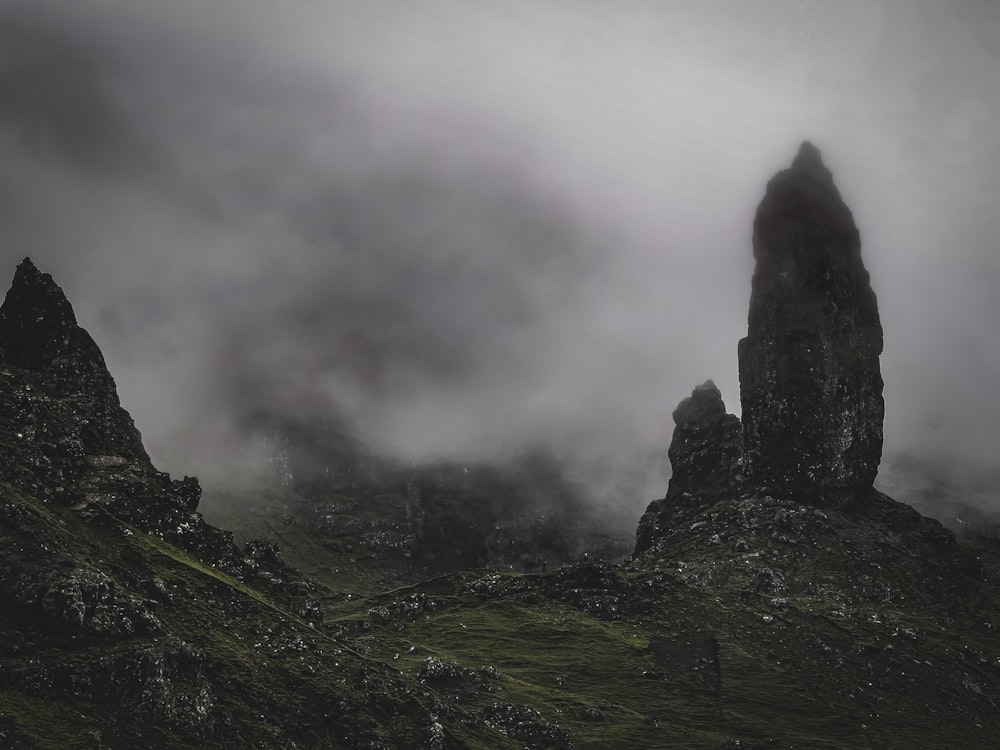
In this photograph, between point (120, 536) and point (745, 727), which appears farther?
point (745, 727)

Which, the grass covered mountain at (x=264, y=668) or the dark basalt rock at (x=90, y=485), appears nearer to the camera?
the grass covered mountain at (x=264, y=668)

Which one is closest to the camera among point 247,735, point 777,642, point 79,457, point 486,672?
point 247,735

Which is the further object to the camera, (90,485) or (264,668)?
(90,485)

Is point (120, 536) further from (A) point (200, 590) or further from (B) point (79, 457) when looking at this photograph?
(B) point (79, 457)

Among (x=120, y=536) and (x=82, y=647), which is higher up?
(x=120, y=536)

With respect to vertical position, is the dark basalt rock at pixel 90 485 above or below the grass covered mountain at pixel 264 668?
above

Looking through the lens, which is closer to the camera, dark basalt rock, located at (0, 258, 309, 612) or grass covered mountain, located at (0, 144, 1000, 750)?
grass covered mountain, located at (0, 144, 1000, 750)

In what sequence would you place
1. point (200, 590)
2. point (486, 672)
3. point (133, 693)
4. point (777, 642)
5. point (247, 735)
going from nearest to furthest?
point (133, 693) < point (247, 735) < point (200, 590) < point (486, 672) < point (777, 642)

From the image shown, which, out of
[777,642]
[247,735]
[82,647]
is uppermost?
[777,642]

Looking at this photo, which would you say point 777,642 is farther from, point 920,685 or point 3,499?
point 3,499

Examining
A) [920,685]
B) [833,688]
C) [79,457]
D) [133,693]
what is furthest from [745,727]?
[79,457]

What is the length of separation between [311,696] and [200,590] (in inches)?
986

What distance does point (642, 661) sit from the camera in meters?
197

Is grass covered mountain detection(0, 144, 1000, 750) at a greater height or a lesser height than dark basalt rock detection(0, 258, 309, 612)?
lesser
